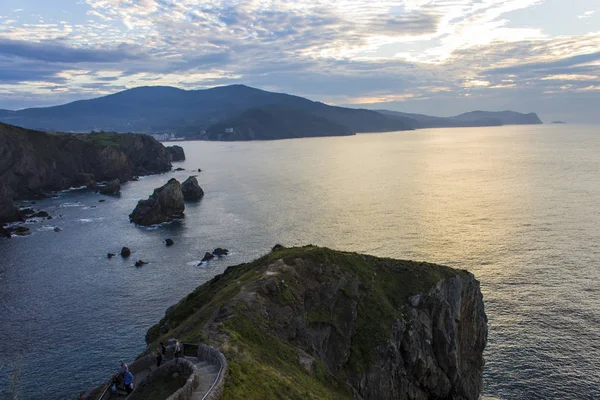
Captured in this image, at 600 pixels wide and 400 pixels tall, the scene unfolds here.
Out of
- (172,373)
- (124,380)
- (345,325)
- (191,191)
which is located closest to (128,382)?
(124,380)

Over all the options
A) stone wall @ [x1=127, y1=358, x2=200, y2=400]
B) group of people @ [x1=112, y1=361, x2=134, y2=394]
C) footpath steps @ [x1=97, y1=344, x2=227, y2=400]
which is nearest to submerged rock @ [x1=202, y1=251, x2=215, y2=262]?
footpath steps @ [x1=97, y1=344, x2=227, y2=400]

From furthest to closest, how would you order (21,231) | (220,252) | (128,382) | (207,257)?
(21,231), (220,252), (207,257), (128,382)

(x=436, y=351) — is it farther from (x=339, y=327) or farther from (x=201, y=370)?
(x=201, y=370)

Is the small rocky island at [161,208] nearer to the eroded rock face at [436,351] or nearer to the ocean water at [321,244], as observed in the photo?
the ocean water at [321,244]

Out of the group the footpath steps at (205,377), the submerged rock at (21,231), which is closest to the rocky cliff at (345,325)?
the footpath steps at (205,377)

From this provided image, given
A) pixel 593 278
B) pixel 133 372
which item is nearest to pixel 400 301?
pixel 133 372

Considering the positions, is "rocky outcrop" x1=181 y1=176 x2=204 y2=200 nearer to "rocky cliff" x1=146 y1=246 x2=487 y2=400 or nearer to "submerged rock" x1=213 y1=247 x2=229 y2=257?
"submerged rock" x1=213 y1=247 x2=229 y2=257
